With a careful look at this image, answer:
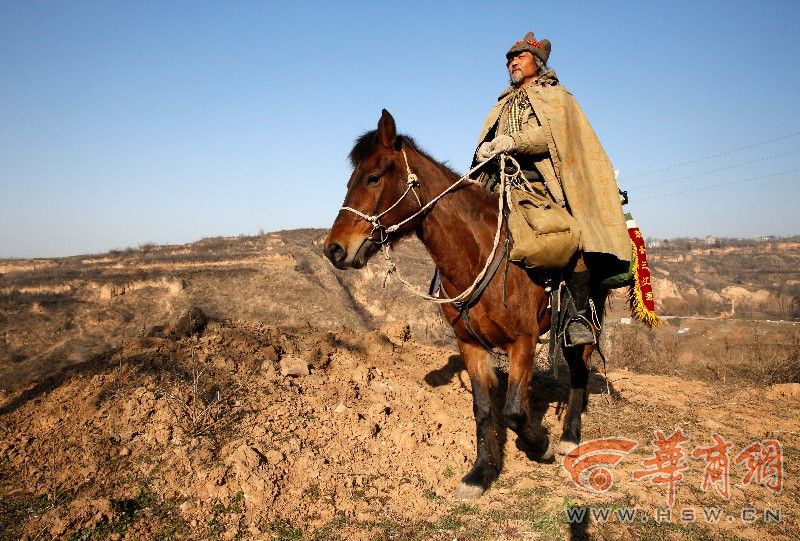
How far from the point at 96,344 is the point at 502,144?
54.8ft

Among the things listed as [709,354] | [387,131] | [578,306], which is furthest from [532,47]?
[709,354]

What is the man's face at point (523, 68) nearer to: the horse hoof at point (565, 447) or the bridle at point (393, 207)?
the bridle at point (393, 207)

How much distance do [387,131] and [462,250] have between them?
1.16 metres

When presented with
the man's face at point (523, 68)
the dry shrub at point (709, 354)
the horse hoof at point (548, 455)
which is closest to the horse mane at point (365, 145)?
the man's face at point (523, 68)

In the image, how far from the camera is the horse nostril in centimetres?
376

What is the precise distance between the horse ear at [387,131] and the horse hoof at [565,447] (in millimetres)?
3735

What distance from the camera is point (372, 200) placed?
3.92 meters

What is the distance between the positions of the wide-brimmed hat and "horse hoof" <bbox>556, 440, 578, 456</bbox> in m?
4.03

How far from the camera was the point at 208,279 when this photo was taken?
22.6 meters

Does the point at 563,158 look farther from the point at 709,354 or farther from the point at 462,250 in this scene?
the point at 709,354

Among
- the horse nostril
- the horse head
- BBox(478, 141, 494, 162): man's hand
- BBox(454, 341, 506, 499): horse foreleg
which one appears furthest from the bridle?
BBox(454, 341, 506, 499): horse foreleg

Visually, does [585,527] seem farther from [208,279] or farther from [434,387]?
[208,279]

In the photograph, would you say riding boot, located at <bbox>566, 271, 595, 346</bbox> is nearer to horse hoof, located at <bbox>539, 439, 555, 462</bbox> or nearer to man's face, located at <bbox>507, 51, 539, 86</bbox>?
horse hoof, located at <bbox>539, 439, 555, 462</bbox>

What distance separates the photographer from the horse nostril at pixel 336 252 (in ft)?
12.3
